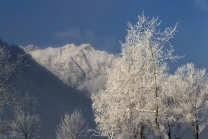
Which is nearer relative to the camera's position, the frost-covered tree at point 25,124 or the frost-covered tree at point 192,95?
the frost-covered tree at point 192,95

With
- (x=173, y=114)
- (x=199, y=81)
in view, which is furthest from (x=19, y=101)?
(x=199, y=81)

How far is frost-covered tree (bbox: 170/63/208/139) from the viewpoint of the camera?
29.8 m

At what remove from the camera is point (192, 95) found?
3083 cm

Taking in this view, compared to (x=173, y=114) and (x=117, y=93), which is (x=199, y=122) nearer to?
(x=173, y=114)

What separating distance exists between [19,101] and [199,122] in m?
22.3

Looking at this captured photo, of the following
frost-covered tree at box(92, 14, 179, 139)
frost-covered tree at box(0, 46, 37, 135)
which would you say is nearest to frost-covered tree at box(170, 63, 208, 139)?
frost-covered tree at box(92, 14, 179, 139)

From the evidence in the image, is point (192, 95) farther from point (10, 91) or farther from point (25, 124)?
point (25, 124)

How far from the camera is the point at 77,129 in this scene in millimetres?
54344

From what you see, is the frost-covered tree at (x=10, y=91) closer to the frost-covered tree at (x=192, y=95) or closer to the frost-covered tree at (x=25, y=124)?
the frost-covered tree at (x=192, y=95)

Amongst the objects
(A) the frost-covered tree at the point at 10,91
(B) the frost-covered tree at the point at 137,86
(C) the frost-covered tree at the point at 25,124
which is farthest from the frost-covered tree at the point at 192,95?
(C) the frost-covered tree at the point at 25,124

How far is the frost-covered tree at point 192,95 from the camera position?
29.8m

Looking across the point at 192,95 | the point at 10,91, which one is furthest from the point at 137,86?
the point at 192,95

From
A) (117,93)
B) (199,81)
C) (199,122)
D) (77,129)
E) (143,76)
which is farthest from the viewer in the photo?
(77,129)

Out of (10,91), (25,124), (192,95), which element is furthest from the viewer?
(25,124)
